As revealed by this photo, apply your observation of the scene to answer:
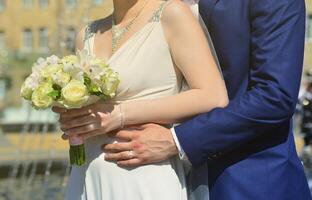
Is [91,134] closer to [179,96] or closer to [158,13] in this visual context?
[179,96]

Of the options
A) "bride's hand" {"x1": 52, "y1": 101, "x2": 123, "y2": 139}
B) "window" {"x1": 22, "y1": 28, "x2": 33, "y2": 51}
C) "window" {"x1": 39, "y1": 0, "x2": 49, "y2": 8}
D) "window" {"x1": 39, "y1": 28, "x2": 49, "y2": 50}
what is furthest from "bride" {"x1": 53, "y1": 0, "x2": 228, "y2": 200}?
"window" {"x1": 22, "y1": 28, "x2": 33, "y2": 51}

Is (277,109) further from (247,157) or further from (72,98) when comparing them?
(72,98)

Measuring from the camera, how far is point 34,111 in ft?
66.0

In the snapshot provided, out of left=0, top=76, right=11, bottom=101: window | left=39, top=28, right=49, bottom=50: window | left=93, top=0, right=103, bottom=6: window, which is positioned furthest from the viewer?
left=0, top=76, right=11, bottom=101: window

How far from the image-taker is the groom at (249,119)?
7.60 ft

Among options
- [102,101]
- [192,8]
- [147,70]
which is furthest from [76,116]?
[192,8]

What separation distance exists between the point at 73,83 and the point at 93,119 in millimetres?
135

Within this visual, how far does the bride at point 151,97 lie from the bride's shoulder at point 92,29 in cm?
15

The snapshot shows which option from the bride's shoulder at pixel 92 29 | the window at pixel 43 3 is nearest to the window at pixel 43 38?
the window at pixel 43 3

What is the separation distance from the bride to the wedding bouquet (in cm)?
8

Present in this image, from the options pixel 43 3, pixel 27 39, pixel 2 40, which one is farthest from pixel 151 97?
pixel 2 40

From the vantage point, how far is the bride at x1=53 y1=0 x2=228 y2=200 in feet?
8.02

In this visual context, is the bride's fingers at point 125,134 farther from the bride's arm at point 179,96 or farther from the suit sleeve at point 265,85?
the suit sleeve at point 265,85

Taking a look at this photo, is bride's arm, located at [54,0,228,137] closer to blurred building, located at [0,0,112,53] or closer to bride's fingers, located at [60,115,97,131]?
bride's fingers, located at [60,115,97,131]
